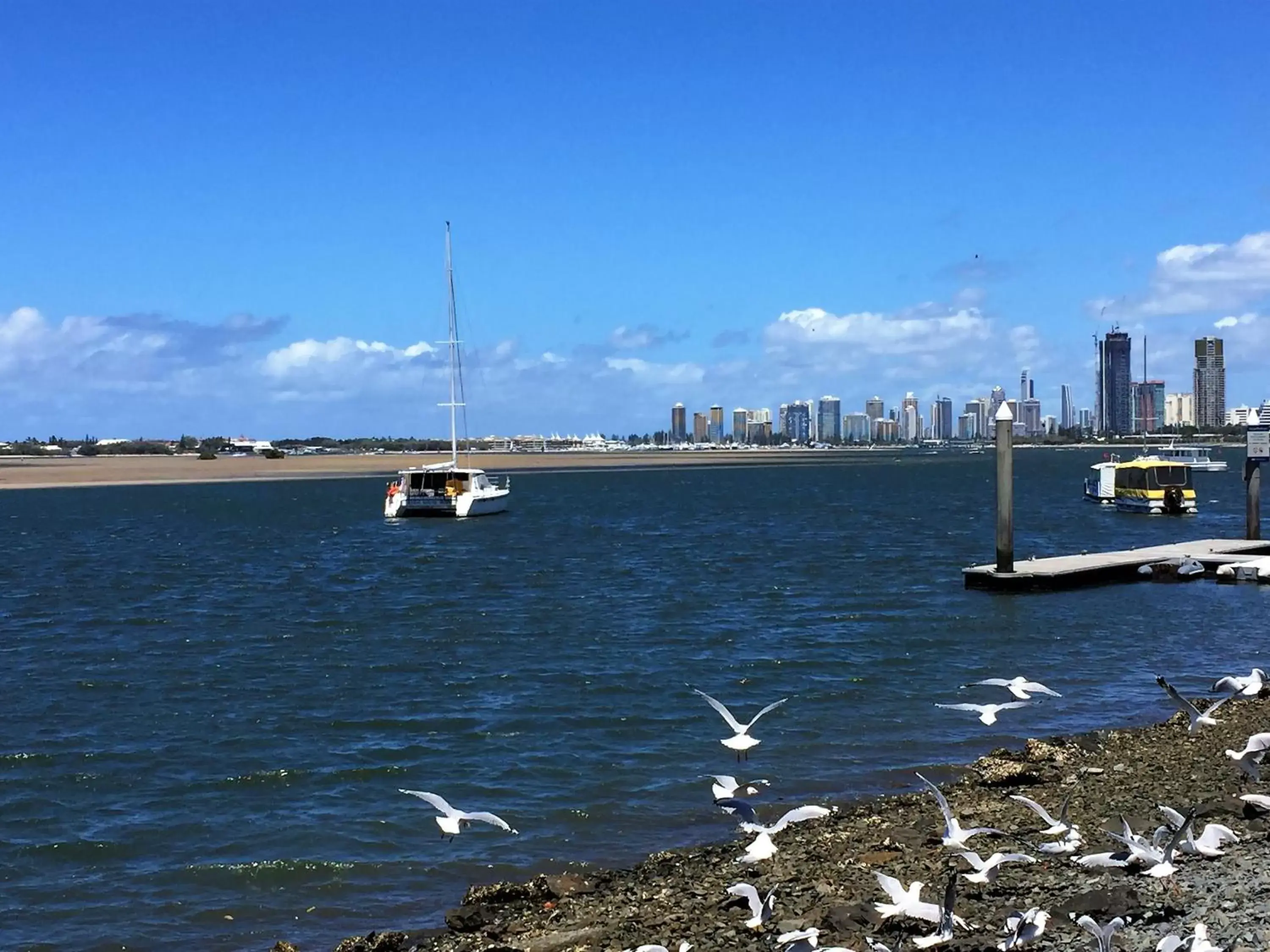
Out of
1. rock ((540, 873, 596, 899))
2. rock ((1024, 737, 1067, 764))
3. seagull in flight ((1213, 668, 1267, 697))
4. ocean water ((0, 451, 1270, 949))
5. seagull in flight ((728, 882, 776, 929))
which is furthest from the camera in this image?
seagull in flight ((1213, 668, 1267, 697))

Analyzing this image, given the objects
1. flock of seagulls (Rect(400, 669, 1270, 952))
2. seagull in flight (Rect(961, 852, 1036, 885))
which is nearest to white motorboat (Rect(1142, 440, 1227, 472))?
flock of seagulls (Rect(400, 669, 1270, 952))

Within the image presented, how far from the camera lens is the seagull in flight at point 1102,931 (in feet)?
23.3

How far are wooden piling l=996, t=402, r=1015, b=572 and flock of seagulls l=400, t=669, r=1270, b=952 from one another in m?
16.3

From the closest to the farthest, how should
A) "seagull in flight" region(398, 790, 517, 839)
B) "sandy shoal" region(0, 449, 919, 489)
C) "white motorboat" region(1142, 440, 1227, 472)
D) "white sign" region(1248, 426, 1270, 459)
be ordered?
"seagull in flight" region(398, 790, 517, 839) → "white sign" region(1248, 426, 1270, 459) → "white motorboat" region(1142, 440, 1227, 472) → "sandy shoal" region(0, 449, 919, 489)

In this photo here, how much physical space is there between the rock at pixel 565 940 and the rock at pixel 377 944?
1104 mm

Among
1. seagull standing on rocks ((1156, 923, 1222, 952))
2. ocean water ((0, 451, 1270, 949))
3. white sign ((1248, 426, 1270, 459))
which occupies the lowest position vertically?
ocean water ((0, 451, 1270, 949))

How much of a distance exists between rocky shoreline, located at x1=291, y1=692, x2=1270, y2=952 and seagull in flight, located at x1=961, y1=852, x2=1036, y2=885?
10 centimetres

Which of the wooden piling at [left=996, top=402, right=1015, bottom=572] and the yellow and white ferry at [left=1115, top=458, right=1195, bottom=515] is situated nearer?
the wooden piling at [left=996, top=402, right=1015, bottom=572]

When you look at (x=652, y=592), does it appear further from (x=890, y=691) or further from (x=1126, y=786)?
(x=1126, y=786)

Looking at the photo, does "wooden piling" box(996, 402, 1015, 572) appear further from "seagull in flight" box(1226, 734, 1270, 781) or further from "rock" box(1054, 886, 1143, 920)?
"rock" box(1054, 886, 1143, 920)

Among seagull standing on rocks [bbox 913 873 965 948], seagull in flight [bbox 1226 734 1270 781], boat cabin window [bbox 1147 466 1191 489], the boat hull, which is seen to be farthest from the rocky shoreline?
the boat hull

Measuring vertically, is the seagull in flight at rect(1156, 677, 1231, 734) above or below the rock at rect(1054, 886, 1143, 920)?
above

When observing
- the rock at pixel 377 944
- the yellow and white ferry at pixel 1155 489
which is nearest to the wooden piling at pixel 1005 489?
the rock at pixel 377 944

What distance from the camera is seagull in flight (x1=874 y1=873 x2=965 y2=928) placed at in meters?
8.08
